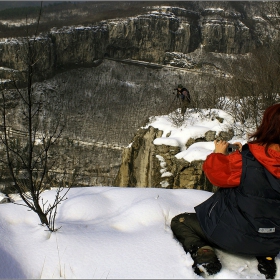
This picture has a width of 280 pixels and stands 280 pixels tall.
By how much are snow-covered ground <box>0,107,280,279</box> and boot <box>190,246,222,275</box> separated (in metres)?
0.04

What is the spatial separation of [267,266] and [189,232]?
0.52 meters

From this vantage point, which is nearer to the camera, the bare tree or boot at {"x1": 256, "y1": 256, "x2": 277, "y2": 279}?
boot at {"x1": 256, "y1": 256, "x2": 277, "y2": 279}

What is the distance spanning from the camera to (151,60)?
60812 millimetres

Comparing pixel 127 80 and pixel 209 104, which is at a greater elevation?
pixel 209 104

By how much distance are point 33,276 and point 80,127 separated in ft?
122

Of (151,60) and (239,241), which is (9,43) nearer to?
(151,60)

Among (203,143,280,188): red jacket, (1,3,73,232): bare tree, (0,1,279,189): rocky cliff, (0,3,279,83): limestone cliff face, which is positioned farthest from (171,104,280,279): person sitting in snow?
(0,3,279,83): limestone cliff face

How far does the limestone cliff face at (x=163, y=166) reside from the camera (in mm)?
6949

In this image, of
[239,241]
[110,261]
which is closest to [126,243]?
[110,261]

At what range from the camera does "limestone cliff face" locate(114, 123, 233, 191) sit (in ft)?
22.8

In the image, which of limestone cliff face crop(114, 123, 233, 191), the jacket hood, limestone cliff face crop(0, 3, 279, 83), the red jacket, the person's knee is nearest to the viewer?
the jacket hood

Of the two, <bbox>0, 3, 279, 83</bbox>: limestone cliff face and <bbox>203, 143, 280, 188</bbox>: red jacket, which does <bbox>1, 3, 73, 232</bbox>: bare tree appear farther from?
<bbox>0, 3, 279, 83</bbox>: limestone cliff face

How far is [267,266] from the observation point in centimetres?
192

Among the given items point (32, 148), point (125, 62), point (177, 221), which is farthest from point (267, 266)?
point (125, 62)
